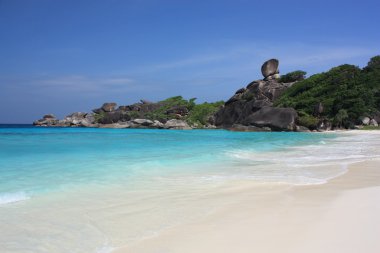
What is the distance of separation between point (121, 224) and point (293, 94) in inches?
1574

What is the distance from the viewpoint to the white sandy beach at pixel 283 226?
2.72 m

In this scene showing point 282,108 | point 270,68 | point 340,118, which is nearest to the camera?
point 340,118

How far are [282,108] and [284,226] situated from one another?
33.2 metres

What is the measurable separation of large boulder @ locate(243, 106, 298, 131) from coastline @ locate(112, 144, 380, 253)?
29.6 m

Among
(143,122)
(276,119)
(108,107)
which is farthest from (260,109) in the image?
(108,107)

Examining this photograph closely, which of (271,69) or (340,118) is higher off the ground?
(271,69)

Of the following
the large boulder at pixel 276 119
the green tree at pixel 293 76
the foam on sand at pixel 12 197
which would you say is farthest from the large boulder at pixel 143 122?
the foam on sand at pixel 12 197

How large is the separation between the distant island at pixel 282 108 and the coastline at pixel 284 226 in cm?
3016

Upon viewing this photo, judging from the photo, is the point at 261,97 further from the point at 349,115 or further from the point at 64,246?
the point at 64,246

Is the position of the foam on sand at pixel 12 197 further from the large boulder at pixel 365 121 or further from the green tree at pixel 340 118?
the large boulder at pixel 365 121

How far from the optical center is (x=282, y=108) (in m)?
35.2

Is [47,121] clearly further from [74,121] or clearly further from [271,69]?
[271,69]

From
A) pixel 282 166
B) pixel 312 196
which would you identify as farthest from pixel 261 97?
pixel 312 196

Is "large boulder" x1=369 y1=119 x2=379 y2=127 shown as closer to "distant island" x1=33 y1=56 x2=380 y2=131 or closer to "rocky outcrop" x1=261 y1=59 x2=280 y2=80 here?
"distant island" x1=33 y1=56 x2=380 y2=131
